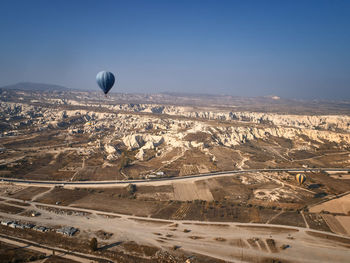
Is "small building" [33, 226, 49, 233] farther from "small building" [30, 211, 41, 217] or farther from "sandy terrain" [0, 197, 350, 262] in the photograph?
"small building" [30, 211, 41, 217]

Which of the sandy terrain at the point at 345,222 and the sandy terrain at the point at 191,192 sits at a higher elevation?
the sandy terrain at the point at 345,222

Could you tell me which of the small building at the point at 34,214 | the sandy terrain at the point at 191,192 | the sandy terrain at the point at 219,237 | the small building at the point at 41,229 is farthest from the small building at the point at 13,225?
the sandy terrain at the point at 191,192

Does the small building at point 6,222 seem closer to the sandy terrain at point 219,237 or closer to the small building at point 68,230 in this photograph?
the sandy terrain at point 219,237

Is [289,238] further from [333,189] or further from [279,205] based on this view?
[333,189]

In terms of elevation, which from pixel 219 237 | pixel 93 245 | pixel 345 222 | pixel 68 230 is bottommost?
pixel 68 230

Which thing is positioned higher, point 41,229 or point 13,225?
point 41,229

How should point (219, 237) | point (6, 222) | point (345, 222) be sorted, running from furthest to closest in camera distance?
point (345, 222)
point (6, 222)
point (219, 237)

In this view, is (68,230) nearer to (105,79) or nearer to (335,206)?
(105,79)

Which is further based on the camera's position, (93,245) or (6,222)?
(6,222)

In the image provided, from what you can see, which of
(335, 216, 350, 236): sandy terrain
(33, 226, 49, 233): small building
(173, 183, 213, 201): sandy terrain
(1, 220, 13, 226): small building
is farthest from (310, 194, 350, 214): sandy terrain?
(1, 220, 13, 226): small building

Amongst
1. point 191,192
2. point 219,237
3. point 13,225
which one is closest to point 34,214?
point 13,225

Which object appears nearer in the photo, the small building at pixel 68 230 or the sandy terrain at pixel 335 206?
the small building at pixel 68 230
